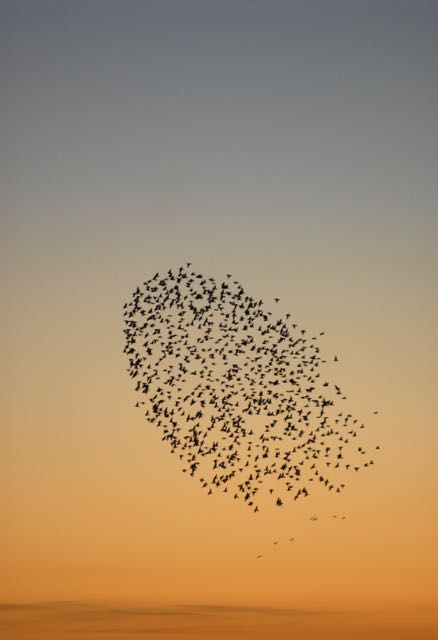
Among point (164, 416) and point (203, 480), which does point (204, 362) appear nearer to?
point (164, 416)

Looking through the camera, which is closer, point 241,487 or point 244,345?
point 241,487

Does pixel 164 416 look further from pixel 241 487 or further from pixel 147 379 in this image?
pixel 241 487

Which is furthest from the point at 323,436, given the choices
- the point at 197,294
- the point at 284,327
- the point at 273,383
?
the point at 197,294

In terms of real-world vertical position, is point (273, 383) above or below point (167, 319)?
below

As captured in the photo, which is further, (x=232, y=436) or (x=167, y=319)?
(x=167, y=319)

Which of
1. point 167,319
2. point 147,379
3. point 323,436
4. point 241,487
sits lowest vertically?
point 241,487

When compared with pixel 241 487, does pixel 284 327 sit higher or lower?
higher

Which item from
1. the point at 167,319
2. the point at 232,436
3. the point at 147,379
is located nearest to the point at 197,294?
the point at 167,319
